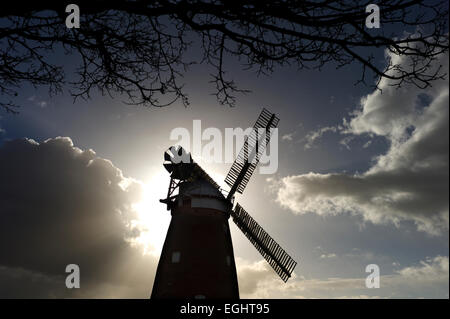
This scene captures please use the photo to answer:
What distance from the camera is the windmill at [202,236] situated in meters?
14.8

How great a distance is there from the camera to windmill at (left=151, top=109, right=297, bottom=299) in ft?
48.4

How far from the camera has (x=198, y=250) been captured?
603 inches

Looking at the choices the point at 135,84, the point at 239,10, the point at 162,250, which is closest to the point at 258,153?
the point at 162,250

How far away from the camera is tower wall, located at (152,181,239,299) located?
14648 mm

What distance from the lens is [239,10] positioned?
3871 millimetres

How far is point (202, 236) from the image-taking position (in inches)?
618

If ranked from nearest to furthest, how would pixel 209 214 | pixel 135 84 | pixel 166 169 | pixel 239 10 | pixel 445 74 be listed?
pixel 239 10 → pixel 445 74 → pixel 135 84 → pixel 209 214 → pixel 166 169

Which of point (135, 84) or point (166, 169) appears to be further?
point (166, 169)

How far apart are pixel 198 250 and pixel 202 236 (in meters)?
0.68

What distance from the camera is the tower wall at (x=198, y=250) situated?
1465 cm
